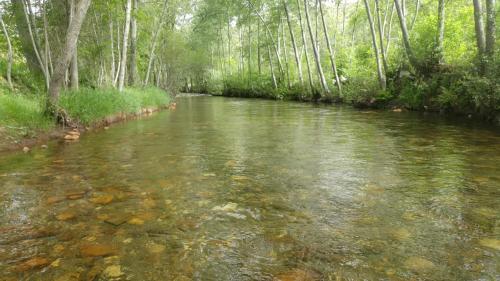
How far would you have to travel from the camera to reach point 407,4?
89.7 feet

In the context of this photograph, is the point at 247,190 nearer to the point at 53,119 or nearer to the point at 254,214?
the point at 254,214

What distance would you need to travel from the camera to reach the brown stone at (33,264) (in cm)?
282

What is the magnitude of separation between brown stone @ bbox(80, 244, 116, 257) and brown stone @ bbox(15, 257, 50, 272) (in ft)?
0.92

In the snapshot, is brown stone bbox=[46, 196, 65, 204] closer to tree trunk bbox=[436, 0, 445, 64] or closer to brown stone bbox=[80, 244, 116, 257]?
brown stone bbox=[80, 244, 116, 257]

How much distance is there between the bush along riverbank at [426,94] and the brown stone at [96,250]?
10673mm

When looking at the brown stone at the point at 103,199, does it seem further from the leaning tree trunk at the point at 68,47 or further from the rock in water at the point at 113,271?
the leaning tree trunk at the point at 68,47

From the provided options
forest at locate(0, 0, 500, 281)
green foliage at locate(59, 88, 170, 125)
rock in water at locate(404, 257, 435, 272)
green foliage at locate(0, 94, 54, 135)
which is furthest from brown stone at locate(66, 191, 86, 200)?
green foliage at locate(59, 88, 170, 125)

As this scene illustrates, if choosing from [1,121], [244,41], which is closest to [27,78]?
[1,121]

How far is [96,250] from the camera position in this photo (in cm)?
311

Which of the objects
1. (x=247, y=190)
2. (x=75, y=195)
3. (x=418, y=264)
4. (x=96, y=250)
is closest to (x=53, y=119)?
(x=75, y=195)

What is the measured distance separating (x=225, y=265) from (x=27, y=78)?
51.1 feet

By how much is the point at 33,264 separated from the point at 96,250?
0.46m

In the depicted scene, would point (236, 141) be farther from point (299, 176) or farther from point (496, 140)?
point (496, 140)

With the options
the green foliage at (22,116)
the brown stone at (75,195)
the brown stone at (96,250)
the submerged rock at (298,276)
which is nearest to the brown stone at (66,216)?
the brown stone at (75,195)
